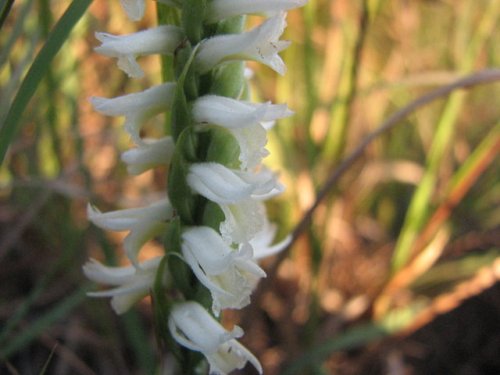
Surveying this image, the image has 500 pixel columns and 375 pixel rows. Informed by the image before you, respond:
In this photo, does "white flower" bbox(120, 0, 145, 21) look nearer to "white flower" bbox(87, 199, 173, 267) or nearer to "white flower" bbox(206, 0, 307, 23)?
"white flower" bbox(206, 0, 307, 23)

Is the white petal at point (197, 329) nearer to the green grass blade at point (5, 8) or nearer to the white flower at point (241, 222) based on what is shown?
the white flower at point (241, 222)

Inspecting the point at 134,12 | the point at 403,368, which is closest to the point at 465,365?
the point at 403,368

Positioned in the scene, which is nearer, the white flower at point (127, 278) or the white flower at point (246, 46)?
the white flower at point (246, 46)

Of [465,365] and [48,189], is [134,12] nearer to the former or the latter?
[48,189]

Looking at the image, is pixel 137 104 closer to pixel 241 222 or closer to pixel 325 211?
pixel 241 222

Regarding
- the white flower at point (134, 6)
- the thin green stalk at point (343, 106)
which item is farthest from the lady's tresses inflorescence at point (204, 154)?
the thin green stalk at point (343, 106)

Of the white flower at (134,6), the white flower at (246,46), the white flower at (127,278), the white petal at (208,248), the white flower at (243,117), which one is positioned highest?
the white flower at (134,6)

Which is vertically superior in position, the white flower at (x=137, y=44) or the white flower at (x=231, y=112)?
the white flower at (x=137, y=44)

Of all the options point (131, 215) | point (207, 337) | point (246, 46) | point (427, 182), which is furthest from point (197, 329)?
point (427, 182)

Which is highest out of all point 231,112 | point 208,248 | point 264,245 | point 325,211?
point 231,112
